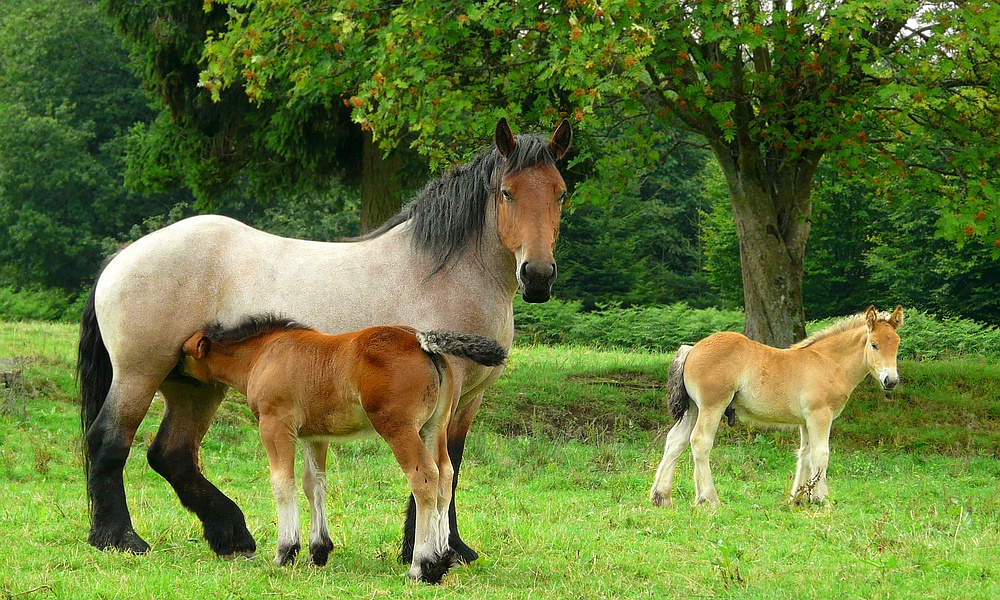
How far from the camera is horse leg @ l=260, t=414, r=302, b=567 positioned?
18.6ft

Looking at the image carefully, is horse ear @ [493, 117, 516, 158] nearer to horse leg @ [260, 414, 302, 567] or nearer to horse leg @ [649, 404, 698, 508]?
horse leg @ [260, 414, 302, 567]

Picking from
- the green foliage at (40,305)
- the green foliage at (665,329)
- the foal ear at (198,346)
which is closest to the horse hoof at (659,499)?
the foal ear at (198,346)

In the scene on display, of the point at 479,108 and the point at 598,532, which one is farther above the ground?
the point at 479,108

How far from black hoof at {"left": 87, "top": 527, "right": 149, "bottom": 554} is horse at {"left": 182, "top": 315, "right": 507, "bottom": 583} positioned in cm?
104

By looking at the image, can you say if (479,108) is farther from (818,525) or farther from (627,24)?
(818,525)

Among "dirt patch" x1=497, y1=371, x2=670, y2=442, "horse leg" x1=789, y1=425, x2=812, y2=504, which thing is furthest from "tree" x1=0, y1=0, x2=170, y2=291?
"horse leg" x1=789, y1=425, x2=812, y2=504

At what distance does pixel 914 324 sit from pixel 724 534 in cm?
1951

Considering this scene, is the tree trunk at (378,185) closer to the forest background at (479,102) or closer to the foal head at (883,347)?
the forest background at (479,102)

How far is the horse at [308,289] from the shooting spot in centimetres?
600

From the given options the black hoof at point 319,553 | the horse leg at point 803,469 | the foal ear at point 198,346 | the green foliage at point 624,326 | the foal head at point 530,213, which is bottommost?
the green foliage at point 624,326

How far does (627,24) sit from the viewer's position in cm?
1052

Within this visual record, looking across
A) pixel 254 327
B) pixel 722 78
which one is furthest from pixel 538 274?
pixel 722 78

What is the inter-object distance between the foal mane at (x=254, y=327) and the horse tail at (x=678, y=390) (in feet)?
13.1

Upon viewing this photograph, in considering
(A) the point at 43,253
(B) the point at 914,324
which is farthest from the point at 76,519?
(A) the point at 43,253
